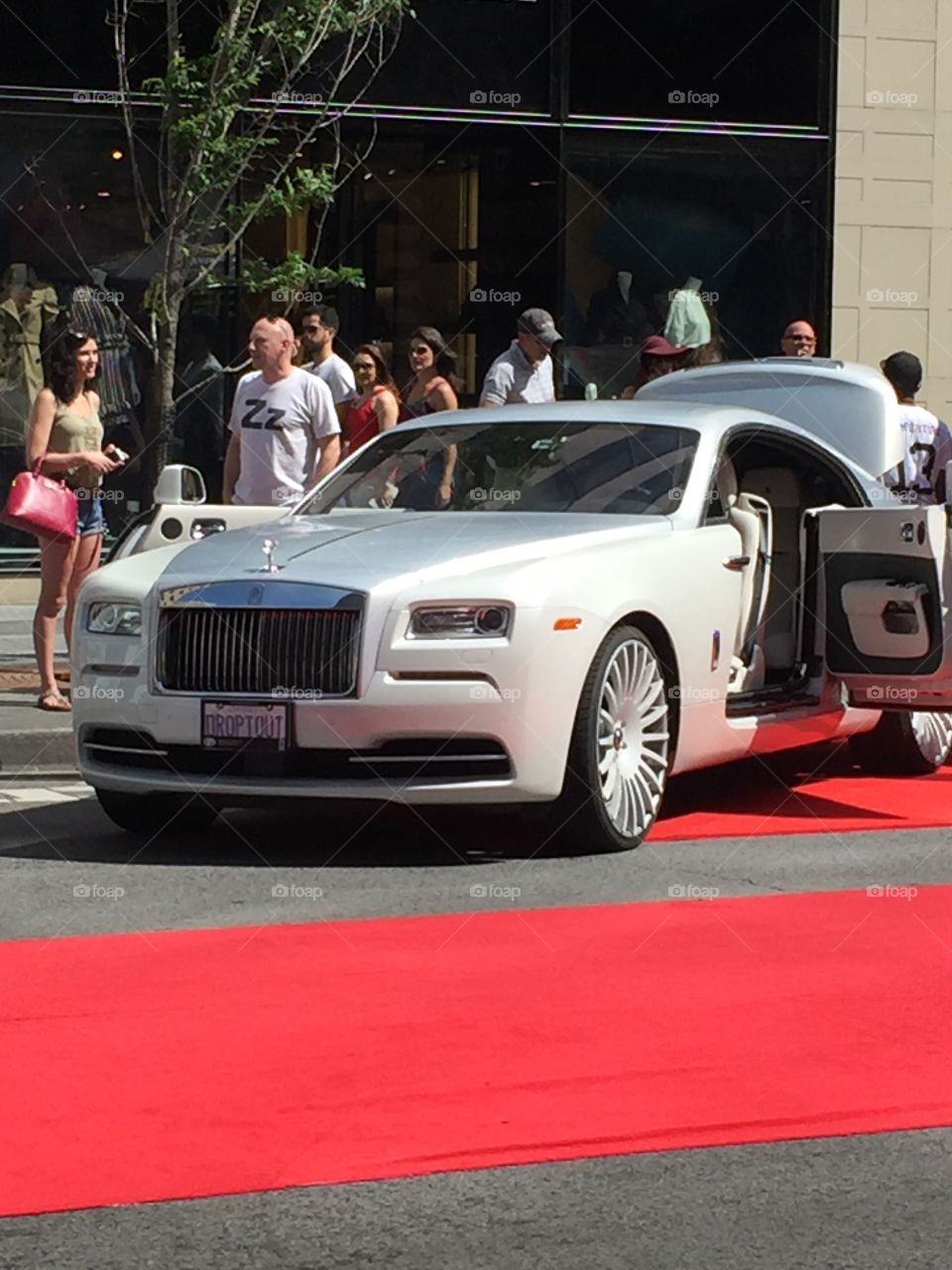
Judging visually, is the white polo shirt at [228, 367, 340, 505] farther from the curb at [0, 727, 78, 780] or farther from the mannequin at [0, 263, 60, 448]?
the mannequin at [0, 263, 60, 448]

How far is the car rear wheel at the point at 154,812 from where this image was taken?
928cm

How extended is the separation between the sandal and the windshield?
103 inches

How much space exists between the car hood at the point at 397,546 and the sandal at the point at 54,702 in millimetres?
3056

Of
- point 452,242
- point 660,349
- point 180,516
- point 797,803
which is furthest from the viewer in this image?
point 452,242

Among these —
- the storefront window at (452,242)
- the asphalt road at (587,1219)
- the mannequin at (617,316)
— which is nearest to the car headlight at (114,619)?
the asphalt road at (587,1219)

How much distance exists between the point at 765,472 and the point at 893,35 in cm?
1044

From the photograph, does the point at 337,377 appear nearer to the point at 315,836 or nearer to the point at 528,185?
the point at 528,185

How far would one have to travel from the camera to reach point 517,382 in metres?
14.2

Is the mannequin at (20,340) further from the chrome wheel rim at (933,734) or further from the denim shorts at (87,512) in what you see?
the chrome wheel rim at (933,734)

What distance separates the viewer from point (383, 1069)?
586 centimetres

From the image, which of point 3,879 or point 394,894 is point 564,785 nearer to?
point 394,894

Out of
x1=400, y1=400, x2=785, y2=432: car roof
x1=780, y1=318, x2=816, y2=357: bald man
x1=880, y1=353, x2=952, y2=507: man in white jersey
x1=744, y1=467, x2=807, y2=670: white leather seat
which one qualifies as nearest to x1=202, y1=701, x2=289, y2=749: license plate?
x1=400, y1=400, x2=785, y2=432: car roof

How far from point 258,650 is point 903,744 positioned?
3847 mm

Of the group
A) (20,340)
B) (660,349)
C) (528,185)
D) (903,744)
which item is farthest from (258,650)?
(528,185)
